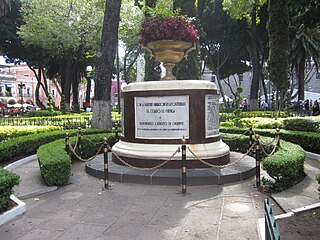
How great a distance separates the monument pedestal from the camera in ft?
26.8

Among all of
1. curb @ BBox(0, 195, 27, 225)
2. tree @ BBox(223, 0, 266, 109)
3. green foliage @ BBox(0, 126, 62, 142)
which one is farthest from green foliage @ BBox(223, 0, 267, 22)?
curb @ BBox(0, 195, 27, 225)

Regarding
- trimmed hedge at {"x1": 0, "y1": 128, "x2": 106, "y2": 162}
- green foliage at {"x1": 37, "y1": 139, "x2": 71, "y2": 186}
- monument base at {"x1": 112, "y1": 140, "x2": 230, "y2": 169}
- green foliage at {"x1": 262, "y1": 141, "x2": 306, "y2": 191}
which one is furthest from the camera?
trimmed hedge at {"x1": 0, "y1": 128, "x2": 106, "y2": 162}

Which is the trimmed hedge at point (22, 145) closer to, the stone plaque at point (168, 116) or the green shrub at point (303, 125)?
the stone plaque at point (168, 116)

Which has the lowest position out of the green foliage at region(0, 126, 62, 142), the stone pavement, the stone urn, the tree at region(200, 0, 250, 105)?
the stone pavement

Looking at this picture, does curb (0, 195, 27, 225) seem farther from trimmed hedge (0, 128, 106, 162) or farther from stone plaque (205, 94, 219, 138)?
stone plaque (205, 94, 219, 138)

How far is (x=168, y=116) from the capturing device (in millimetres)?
8234

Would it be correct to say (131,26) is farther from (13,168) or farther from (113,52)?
(13,168)

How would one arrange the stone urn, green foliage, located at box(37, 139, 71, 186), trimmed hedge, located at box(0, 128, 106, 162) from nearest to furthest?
green foliage, located at box(37, 139, 71, 186) → the stone urn → trimmed hedge, located at box(0, 128, 106, 162)

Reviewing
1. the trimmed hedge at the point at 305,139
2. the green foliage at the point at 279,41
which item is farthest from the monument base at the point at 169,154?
the green foliage at the point at 279,41

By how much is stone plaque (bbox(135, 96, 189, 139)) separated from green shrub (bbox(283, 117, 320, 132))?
20.5 feet

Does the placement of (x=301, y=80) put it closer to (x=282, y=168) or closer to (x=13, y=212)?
(x=282, y=168)

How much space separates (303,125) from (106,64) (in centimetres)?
849

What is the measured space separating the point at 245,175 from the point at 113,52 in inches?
352

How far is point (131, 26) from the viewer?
1224 inches
